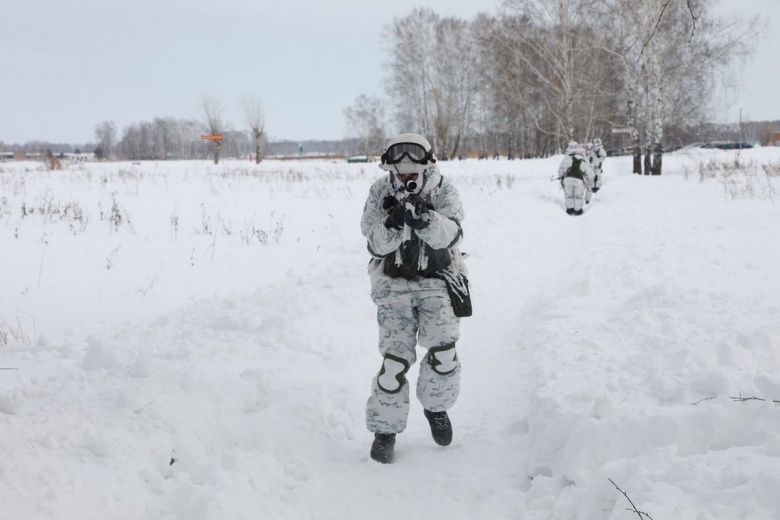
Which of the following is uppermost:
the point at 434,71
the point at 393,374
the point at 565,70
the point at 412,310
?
the point at 434,71

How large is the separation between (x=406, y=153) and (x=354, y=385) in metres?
1.95

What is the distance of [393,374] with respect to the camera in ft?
10.4

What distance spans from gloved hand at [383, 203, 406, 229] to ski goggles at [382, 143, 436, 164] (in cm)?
28

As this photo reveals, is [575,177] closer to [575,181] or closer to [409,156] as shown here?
[575,181]

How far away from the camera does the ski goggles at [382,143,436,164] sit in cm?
303

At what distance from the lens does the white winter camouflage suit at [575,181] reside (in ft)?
41.2

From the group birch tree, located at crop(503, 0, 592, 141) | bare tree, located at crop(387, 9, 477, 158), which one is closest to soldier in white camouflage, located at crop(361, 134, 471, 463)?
birch tree, located at crop(503, 0, 592, 141)

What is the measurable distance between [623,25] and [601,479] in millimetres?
20220

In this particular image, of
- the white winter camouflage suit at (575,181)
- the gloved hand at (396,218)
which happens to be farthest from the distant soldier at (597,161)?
the gloved hand at (396,218)

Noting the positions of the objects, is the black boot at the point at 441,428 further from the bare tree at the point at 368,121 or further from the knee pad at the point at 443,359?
the bare tree at the point at 368,121

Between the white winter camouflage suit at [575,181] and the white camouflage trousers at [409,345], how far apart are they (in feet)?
33.5

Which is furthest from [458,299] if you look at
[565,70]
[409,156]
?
[565,70]

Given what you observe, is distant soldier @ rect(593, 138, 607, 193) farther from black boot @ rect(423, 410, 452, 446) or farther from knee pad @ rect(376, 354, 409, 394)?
knee pad @ rect(376, 354, 409, 394)

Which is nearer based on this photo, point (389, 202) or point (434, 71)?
point (389, 202)
